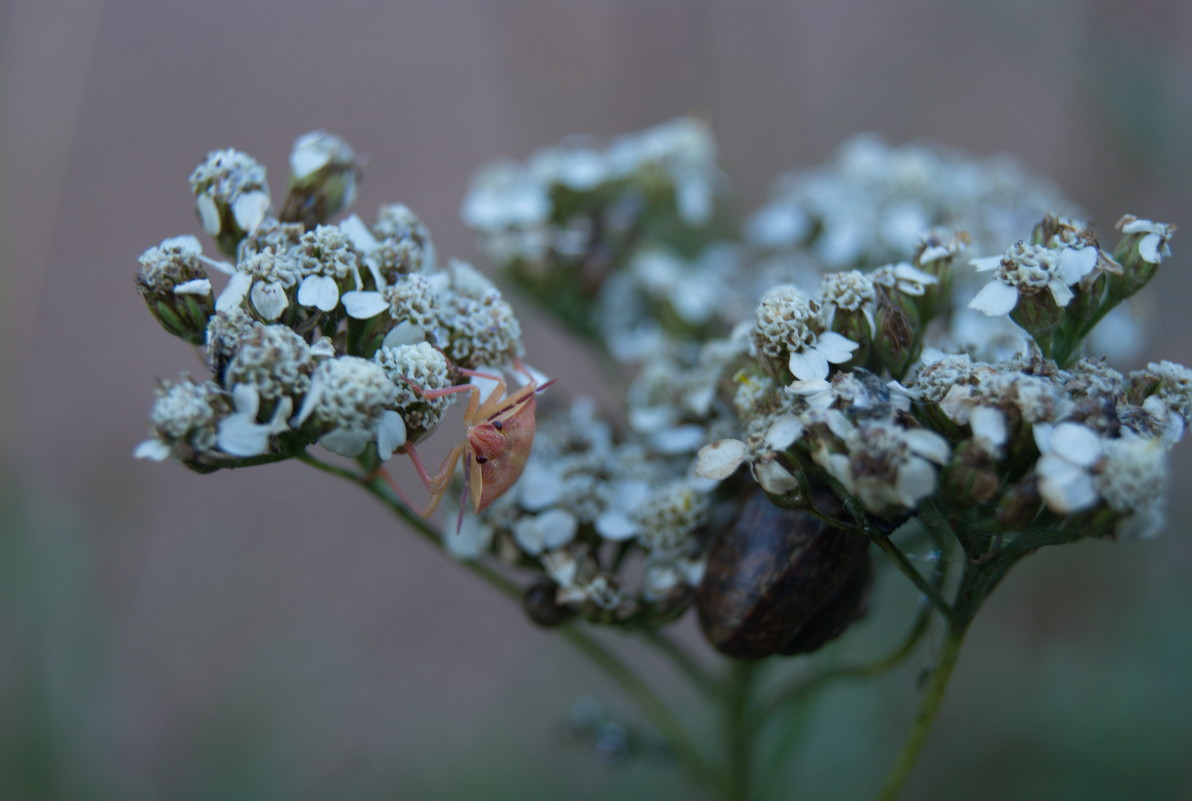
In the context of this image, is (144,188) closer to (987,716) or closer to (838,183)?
(838,183)

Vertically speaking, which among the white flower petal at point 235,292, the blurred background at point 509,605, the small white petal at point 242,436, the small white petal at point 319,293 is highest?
the white flower petal at point 235,292

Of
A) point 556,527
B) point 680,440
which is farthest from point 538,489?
point 680,440

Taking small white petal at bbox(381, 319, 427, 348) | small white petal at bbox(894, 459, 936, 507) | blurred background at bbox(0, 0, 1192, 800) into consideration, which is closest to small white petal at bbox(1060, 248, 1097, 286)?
small white petal at bbox(894, 459, 936, 507)

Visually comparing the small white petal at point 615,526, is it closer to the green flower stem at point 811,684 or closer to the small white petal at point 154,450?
the green flower stem at point 811,684

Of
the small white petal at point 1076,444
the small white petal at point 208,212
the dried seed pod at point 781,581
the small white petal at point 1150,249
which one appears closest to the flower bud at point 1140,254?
the small white petal at point 1150,249

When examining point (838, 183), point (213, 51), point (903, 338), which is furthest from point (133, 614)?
point (213, 51)

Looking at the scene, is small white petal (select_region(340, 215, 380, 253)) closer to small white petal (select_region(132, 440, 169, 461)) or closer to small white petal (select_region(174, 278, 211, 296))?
small white petal (select_region(174, 278, 211, 296))

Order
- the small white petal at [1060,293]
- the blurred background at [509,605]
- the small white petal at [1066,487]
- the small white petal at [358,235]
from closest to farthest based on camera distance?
1. the small white petal at [1066,487]
2. the small white petal at [1060,293]
3. the small white petal at [358,235]
4. the blurred background at [509,605]

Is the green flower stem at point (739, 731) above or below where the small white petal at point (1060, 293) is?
below
